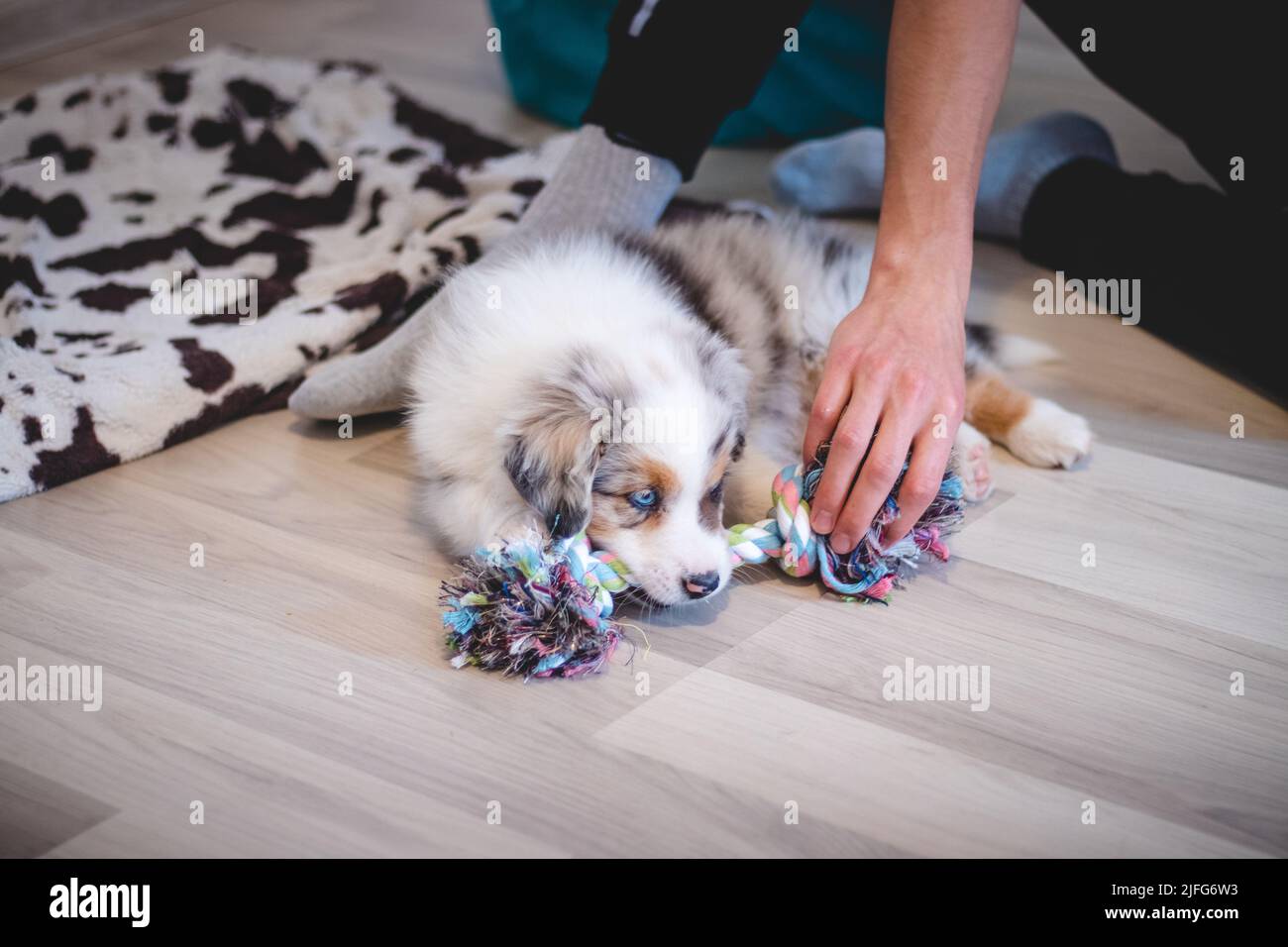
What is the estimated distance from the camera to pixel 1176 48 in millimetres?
2412

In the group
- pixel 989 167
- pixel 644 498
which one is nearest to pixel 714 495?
pixel 644 498

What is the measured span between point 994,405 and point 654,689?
0.91 metres

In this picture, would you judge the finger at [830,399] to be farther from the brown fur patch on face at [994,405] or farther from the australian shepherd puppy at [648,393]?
the brown fur patch on face at [994,405]

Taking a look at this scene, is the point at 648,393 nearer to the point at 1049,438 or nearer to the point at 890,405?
the point at 890,405

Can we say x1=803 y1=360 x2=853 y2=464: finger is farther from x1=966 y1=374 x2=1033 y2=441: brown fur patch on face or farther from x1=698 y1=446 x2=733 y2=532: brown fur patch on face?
x1=966 y1=374 x2=1033 y2=441: brown fur patch on face

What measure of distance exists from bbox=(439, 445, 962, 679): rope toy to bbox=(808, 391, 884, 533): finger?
6cm

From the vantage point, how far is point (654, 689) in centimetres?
154

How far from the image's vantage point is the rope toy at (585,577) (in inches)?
60.5

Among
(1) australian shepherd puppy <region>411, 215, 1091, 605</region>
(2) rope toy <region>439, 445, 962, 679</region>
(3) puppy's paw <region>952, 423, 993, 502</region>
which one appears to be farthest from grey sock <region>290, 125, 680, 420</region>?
(3) puppy's paw <region>952, 423, 993, 502</region>

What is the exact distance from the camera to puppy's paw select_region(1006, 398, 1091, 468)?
6.68ft

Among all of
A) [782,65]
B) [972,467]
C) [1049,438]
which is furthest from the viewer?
[782,65]

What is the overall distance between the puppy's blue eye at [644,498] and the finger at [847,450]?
23 centimetres

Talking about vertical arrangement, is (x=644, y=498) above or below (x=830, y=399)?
below
